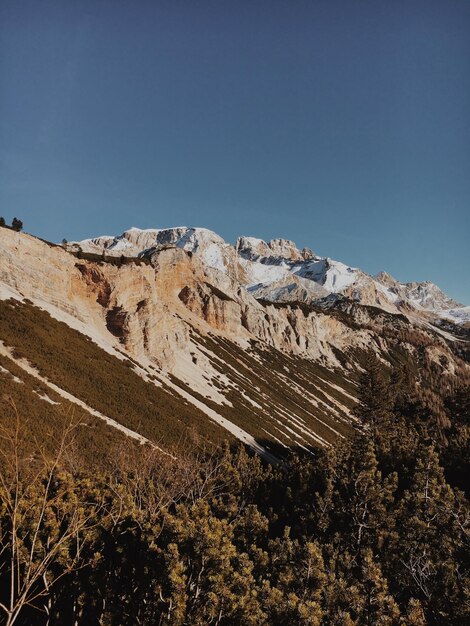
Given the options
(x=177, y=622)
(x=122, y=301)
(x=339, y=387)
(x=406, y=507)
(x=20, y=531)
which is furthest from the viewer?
(x=339, y=387)

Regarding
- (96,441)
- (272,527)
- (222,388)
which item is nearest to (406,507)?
(272,527)

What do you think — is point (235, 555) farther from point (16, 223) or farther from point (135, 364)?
point (16, 223)

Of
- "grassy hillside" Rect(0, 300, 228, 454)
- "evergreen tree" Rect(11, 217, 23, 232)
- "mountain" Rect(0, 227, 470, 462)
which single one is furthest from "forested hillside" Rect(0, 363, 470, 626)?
"evergreen tree" Rect(11, 217, 23, 232)

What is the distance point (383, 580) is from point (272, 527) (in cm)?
1034

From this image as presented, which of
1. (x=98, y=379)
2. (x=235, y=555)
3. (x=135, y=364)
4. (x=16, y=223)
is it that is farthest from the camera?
(x=16, y=223)

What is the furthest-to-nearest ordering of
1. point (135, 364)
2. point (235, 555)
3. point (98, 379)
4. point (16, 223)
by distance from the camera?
point (16, 223), point (135, 364), point (98, 379), point (235, 555)

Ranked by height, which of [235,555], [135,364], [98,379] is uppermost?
[235,555]

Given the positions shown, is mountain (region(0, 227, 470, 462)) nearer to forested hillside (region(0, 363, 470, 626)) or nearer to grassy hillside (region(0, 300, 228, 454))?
grassy hillside (region(0, 300, 228, 454))

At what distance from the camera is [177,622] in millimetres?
9625

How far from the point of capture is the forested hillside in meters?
9.91

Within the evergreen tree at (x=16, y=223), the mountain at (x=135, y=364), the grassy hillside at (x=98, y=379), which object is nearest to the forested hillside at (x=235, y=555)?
the mountain at (x=135, y=364)

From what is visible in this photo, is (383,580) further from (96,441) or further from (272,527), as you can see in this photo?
(96,441)

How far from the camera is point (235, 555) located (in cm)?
1128

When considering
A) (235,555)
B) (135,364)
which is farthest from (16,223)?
(235,555)
